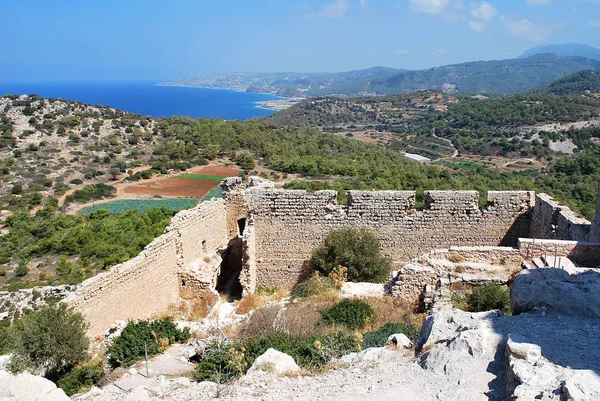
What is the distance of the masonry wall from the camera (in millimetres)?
11422

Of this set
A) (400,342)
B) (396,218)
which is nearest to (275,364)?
(400,342)

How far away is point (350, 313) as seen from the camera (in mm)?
8586

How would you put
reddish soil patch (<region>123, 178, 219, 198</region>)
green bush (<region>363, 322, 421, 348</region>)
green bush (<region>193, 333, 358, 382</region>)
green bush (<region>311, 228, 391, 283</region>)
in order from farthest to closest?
reddish soil patch (<region>123, 178, 219, 198</region>) < green bush (<region>311, 228, 391, 283</region>) < green bush (<region>363, 322, 421, 348</region>) < green bush (<region>193, 333, 358, 382</region>)

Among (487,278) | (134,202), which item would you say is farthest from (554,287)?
(134,202)

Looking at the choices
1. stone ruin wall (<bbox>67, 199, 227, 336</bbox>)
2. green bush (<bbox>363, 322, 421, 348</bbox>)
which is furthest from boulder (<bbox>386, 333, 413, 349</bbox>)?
stone ruin wall (<bbox>67, 199, 227, 336</bbox>)

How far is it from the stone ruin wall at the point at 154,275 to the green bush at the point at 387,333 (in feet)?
16.6

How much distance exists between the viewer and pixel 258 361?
20.0 feet

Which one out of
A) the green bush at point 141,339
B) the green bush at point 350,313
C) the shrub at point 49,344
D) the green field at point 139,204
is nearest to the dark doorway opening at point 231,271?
the green bush at point 141,339

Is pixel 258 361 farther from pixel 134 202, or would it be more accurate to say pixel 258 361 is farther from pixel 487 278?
pixel 134 202

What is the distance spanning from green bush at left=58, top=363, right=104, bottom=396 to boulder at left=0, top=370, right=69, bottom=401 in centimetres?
140

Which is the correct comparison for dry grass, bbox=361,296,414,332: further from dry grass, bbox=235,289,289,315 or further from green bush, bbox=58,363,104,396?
green bush, bbox=58,363,104,396

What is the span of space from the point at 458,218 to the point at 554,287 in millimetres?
5173

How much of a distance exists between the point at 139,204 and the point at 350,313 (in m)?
23.7

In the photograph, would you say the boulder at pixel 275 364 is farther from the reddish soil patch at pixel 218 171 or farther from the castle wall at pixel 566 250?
the reddish soil patch at pixel 218 171
